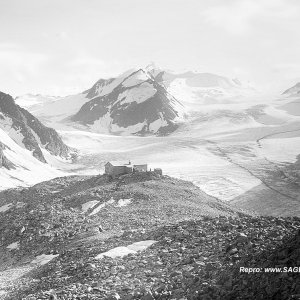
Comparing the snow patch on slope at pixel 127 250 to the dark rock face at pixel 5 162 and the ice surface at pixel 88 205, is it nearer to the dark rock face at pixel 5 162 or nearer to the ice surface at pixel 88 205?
the ice surface at pixel 88 205

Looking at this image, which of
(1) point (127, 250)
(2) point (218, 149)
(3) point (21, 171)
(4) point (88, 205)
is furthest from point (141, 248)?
(2) point (218, 149)

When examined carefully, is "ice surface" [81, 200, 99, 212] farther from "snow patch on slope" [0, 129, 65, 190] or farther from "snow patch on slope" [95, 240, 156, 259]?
"snow patch on slope" [0, 129, 65, 190]

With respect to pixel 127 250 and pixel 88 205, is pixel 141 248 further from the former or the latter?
pixel 88 205

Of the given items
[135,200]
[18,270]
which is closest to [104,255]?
[18,270]

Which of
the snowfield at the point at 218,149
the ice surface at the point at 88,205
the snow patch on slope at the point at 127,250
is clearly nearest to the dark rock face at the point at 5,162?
the snowfield at the point at 218,149

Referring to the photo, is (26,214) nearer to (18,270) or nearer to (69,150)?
(18,270)

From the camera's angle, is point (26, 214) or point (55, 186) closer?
point (26, 214)

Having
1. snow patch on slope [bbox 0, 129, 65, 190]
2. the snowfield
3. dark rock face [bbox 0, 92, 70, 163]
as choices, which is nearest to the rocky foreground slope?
the snowfield
